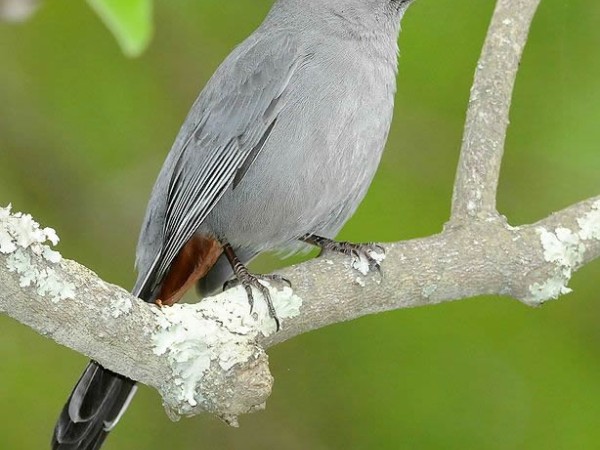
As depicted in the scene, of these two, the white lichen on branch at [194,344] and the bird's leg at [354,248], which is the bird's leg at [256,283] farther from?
the bird's leg at [354,248]

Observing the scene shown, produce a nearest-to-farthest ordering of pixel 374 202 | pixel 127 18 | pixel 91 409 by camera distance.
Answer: pixel 127 18
pixel 91 409
pixel 374 202

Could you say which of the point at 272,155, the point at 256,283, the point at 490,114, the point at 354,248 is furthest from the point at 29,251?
the point at 490,114

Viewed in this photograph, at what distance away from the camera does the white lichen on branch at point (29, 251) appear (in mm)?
2883

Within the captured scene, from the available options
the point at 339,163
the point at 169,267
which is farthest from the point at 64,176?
the point at 339,163

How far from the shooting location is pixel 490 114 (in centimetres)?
430

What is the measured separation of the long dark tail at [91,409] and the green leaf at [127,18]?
2503mm

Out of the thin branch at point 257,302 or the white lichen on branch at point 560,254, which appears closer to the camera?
the thin branch at point 257,302

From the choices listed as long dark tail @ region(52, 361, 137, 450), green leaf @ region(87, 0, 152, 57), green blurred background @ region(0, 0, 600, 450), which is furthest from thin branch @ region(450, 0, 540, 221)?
green leaf @ region(87, 0, 152, 57)

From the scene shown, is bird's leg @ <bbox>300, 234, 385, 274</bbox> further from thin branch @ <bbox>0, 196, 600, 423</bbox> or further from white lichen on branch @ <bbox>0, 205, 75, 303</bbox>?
white lichen on branch @ <bbox>0, 205, 75, 303</bbox>

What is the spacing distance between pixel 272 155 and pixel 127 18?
9.08 feet

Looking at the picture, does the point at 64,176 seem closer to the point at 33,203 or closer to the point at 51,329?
the point at 33,203

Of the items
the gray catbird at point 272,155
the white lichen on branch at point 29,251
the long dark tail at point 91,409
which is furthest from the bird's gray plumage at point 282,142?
the white lichen on branch at point 29,251

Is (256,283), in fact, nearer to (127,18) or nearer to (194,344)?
(194,344)

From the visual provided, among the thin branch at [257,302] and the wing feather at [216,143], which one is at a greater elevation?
the wing feather at [216,143]
